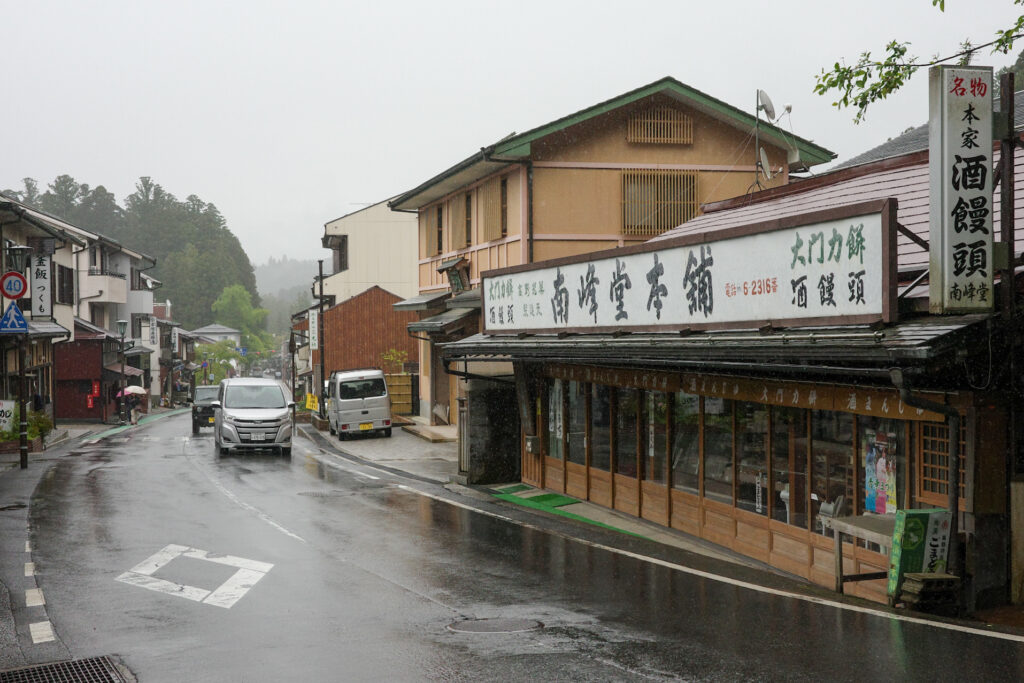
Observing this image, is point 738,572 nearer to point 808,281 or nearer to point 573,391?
point 808,281

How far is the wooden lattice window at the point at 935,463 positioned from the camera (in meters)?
10.3

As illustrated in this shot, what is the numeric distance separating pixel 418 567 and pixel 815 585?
5.00 meters

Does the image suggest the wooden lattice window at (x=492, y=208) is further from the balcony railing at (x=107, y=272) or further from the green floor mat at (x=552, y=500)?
the balcony railing at (x=107, y=272)

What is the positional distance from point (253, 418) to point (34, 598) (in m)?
17.7

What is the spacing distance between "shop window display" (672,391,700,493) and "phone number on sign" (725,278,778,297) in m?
3.26

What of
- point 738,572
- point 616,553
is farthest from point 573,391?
point 738,572

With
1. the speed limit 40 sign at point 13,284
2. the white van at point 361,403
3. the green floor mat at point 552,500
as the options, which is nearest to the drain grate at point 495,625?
the green floor mat at point 552,500

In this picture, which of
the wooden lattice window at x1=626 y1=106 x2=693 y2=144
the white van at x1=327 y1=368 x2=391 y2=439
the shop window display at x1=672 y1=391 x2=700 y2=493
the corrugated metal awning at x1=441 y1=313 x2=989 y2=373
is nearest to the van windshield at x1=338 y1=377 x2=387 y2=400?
the white van at x1=327 y1=368 x2=391 y2=439

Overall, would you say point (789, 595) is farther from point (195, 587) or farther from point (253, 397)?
point (253, 397)

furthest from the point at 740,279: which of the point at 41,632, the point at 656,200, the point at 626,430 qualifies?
the point at 656,200

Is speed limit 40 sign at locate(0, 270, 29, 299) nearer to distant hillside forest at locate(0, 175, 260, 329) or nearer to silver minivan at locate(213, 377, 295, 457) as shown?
silver minivan at locate(213, 377, 295, 457)

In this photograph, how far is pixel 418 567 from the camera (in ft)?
42.6

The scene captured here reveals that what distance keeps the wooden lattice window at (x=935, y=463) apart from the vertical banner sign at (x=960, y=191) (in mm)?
1813

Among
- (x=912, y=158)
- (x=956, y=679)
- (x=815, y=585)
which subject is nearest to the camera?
(x=956, y=679)
